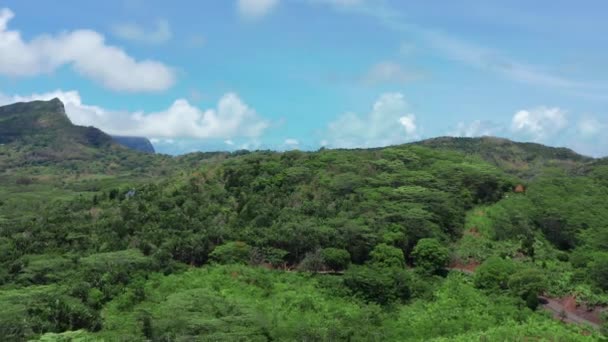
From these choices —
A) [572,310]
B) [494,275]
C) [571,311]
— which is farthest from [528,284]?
[572,310]

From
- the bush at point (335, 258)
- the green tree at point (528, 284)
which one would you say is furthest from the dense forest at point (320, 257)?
the bush at point (335, 258)

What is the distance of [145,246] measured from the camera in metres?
55.9

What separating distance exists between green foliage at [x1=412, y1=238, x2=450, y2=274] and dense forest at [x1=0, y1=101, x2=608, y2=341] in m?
0.15

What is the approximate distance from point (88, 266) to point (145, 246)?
6131mm

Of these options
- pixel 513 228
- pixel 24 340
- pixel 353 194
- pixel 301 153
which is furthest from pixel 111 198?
pixel 513 228

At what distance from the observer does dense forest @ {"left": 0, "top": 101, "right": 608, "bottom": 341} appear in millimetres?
39000

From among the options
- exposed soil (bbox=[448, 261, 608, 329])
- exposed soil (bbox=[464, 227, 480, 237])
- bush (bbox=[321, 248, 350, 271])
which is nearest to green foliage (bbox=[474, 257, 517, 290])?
exposed soil (bbox=[448, 261, 608, 329])

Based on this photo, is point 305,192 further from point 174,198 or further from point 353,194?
point 174,198

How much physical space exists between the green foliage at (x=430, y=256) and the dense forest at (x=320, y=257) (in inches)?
5.8

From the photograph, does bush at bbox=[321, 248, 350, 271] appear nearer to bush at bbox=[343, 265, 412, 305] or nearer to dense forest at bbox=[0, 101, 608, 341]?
dense forest at bbox=[0, 101, 608, 341]

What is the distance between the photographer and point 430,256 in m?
53.4

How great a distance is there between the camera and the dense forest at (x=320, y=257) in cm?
3900

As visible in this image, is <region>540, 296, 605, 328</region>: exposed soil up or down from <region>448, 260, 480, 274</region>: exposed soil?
down

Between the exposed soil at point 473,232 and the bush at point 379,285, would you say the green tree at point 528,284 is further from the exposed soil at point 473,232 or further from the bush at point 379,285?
the exposed soil at point 473,232
